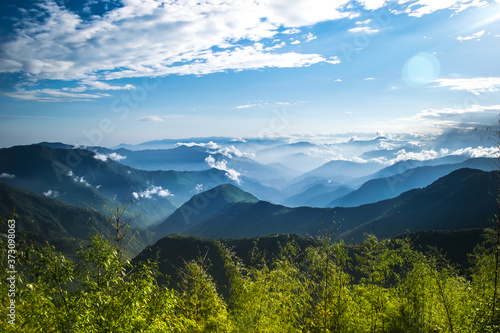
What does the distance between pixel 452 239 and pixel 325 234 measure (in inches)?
3935

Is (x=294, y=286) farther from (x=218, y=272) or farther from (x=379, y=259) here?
(x=218, y=272)

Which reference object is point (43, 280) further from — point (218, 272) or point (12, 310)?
point (218, 272)

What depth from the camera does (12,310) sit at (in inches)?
291

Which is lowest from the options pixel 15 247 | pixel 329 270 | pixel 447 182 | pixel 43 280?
pixel 447 182

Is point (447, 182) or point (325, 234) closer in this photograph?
point (325, 234)

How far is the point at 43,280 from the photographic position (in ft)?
21.3

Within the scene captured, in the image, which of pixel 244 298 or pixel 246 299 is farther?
pixel 244 298

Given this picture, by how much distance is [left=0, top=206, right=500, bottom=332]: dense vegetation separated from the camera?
6.50 m

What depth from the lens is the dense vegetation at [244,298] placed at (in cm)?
650

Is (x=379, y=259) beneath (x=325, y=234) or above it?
beneath

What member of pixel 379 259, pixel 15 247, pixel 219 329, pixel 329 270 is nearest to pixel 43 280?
pixel 15 247

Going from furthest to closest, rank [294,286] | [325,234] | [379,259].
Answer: [379,259] → [294,286] → [325,234]

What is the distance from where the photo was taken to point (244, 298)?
35.3ft

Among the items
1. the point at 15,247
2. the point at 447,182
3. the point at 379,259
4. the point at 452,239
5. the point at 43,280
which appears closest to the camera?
the point at 43,280
